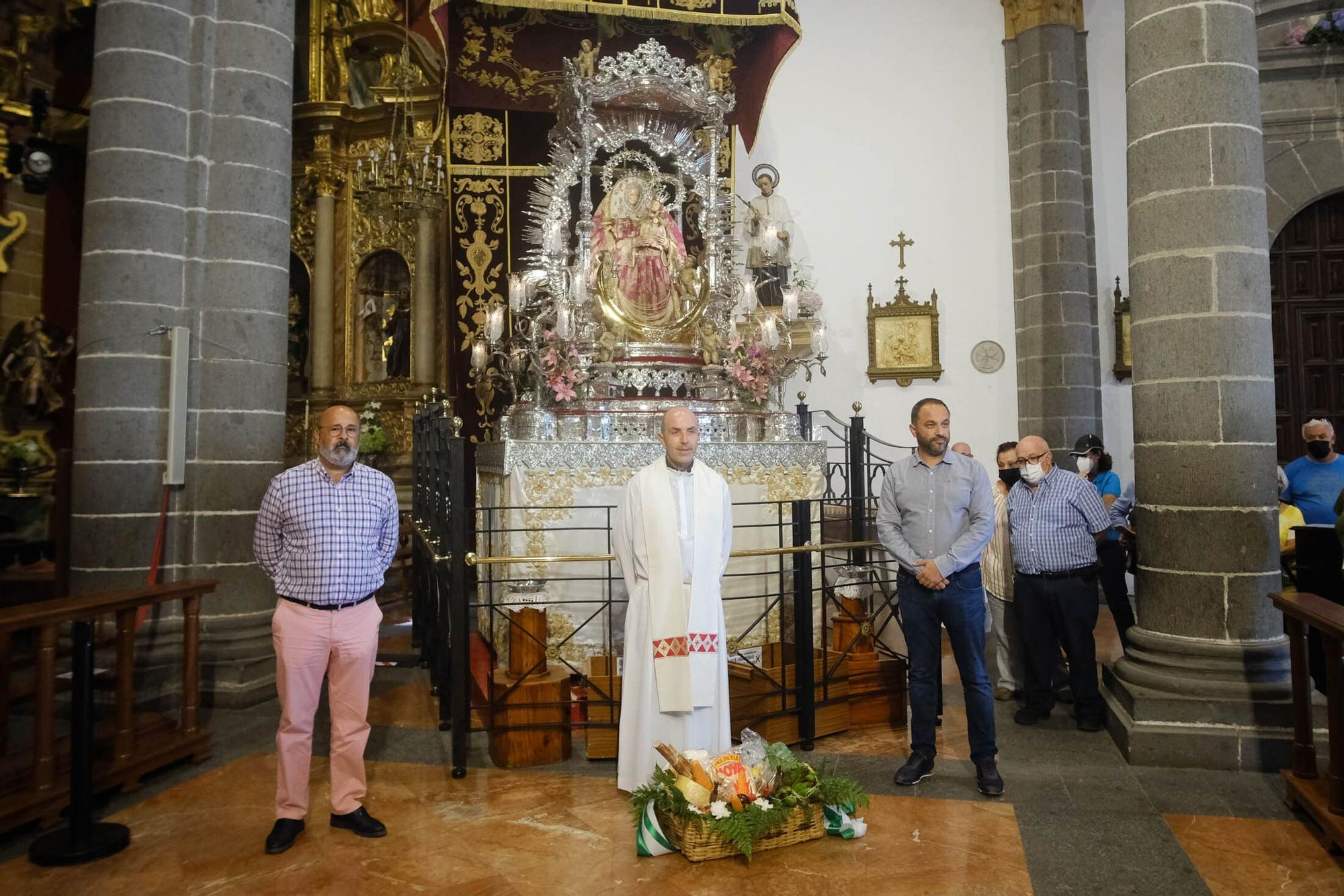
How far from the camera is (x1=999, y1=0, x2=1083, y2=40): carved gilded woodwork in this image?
11.1m

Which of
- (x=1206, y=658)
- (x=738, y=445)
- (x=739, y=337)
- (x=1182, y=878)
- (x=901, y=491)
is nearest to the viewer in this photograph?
(x=1182, y=878)

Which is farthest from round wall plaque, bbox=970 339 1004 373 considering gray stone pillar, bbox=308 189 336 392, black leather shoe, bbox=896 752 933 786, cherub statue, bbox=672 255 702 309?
gray stone pillar, bbox=308 189 336 392

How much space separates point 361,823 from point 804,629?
8.22ft

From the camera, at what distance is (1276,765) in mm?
4684

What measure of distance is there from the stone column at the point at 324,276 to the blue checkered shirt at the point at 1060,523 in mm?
8776

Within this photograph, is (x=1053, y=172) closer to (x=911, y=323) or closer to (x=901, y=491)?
(x=911, y=323)

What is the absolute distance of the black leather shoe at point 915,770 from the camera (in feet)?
14.7

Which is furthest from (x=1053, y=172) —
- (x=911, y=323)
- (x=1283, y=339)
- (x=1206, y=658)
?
(x=1206, y=658)

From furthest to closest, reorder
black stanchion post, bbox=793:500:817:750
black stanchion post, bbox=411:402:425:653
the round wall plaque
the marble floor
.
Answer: the round wall plaque
black stanchion post, bbox=411:402:425:653
black stanchion post, bbox=793:500:817:750
the marble floor

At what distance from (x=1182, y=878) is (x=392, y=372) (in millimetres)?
9978

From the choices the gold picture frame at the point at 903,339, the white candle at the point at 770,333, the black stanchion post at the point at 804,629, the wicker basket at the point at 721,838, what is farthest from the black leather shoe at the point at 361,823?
the gold picture frame at the point at 903,339

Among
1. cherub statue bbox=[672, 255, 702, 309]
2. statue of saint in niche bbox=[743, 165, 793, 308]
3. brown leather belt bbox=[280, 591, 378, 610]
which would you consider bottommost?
brown leather belt bbox=[280, 591, 378, 610]

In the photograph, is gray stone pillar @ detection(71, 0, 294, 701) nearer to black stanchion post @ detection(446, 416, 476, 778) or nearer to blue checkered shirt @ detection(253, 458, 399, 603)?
black stanchion post @ detection(446, 416, 476, 778)

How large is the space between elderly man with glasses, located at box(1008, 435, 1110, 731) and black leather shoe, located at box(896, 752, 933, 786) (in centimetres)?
134
